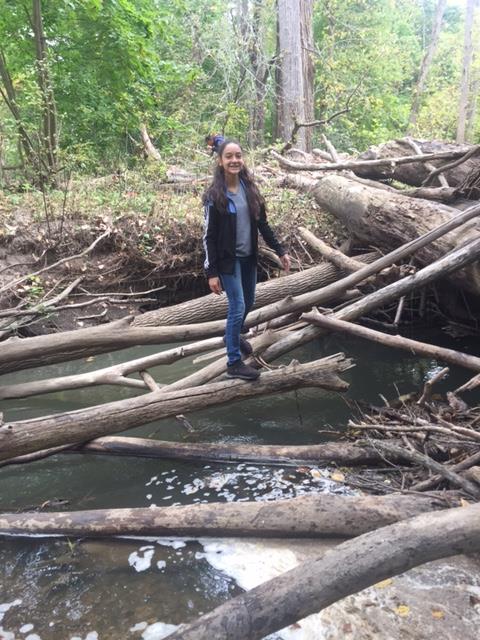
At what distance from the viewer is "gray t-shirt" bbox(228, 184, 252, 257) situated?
3959 millimetres

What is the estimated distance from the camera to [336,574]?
1.77 m

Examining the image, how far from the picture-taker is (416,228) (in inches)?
238

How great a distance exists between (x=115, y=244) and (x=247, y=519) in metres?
5.91

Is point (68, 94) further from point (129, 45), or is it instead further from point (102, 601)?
point (102, 601)

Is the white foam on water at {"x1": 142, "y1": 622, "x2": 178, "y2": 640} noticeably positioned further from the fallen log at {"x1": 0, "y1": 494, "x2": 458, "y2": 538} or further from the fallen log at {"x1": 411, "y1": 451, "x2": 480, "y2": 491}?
the fallen log at {"x1": 411, "y1": 451, "x2": 480, "y2": 491}

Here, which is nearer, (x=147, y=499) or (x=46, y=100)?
(x=147, y=499)

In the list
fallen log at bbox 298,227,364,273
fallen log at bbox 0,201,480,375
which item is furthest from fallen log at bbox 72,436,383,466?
fallen log at bbox 298,227,364,273

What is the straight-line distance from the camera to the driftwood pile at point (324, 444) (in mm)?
1855

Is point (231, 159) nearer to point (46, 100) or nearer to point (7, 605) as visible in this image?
point (7, 605)

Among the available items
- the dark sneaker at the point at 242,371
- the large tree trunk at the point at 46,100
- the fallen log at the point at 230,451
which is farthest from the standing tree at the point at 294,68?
the fallen log at the point at 230,451

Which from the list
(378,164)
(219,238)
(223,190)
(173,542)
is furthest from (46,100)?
(173,542)

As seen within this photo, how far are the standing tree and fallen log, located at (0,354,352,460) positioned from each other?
9.76 meters

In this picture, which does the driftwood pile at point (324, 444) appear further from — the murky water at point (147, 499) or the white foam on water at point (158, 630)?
the white foam on water at point (158, 630)

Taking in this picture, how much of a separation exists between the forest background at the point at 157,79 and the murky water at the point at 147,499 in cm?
522
